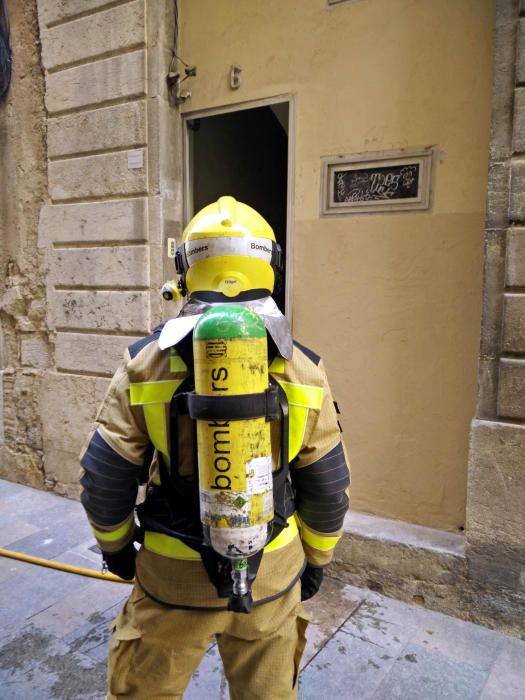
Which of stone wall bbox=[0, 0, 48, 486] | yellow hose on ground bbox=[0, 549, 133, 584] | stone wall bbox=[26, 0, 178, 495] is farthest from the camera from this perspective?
stone wall bbox=[0, 0, 48, 486]

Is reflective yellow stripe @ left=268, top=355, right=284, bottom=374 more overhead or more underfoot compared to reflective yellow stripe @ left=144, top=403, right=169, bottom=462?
more overhead

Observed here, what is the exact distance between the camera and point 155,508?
168 centimetres

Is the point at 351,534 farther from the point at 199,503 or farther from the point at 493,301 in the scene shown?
the point at 199,503

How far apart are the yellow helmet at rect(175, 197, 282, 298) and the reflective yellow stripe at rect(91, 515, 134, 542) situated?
77 centimetres

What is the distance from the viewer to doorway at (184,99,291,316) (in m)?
4.38

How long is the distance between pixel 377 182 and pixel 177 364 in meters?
2.34

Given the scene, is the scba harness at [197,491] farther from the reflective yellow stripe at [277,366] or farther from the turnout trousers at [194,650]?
the turnout trousers at [194,650]

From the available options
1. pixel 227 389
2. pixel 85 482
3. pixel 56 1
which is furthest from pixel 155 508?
pixel 56 1

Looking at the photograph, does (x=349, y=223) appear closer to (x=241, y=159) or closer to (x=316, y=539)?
(x=316, y=539)

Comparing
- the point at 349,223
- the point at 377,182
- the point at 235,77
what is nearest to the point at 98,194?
the point at 235,77

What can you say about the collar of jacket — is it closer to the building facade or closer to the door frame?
the building facade

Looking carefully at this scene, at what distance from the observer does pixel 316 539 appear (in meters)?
1.85

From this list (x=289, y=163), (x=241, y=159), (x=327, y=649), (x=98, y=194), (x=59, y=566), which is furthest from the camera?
(x=241, y=159)

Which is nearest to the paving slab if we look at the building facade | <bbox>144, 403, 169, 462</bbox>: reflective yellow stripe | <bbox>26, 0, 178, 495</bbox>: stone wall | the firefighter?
the building facade
